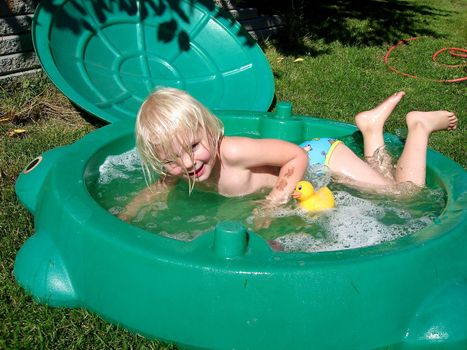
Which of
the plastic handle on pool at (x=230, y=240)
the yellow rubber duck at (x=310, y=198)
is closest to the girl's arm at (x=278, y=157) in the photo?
the yellow rubber duck at (x=310, y=198)

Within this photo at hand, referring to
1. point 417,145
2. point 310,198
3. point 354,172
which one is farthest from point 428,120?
point 310,198

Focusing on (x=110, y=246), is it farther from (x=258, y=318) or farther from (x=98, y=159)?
(x=98, y=159)

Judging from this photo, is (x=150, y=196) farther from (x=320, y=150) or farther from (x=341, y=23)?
(x=341, y=23)

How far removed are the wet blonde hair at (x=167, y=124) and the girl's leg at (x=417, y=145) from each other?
1.02 m

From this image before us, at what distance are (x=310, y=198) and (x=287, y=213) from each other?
5.1 inches

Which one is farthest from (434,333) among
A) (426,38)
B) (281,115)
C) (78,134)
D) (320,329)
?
(426,38)

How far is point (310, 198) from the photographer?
2.64 metres

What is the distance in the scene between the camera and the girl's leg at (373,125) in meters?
3.08

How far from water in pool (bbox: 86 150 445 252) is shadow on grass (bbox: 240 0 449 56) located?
10.3ft

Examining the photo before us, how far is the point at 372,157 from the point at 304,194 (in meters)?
0.72

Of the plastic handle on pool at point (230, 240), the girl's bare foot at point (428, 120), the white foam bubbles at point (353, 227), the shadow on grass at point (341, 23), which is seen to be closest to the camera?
the plastic handle on pool at point (230, 240)

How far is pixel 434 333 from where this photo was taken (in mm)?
1933

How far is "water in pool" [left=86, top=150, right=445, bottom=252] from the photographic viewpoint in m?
2.41

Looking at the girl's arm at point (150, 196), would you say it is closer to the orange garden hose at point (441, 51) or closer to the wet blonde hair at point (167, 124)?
the wet blonde hair at point (167, 124)
